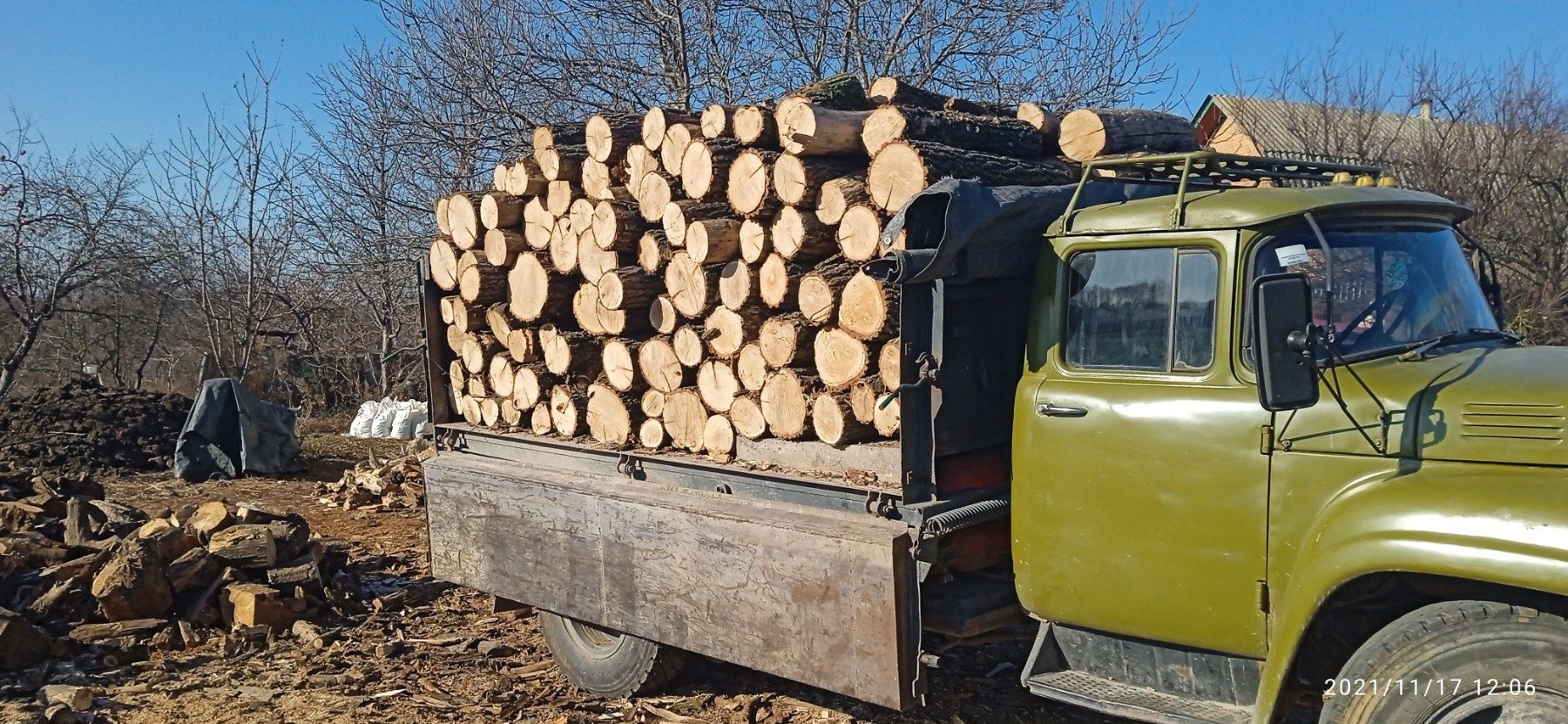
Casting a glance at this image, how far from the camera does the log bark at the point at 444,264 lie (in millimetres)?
5875

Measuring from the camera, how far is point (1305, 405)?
3018 mm

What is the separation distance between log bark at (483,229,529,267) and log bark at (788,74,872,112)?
164 cm

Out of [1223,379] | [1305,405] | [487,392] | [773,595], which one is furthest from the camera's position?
[487,392]

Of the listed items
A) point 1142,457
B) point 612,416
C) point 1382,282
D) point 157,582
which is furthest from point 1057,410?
point 157,582

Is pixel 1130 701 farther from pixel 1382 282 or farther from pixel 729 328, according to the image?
pixel 729 328

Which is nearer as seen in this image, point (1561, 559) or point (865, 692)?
point (1561, 559)

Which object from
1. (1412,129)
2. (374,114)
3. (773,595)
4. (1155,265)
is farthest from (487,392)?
(1412,129)

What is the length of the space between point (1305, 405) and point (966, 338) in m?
1.21

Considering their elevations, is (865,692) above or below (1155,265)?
below

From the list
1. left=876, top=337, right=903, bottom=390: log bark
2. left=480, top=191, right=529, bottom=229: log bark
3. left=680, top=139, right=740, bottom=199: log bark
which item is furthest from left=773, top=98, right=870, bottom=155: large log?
left=480, top=191, right=529, bottom=229: log bark

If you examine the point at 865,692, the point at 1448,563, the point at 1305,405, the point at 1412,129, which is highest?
the point at 1412,129

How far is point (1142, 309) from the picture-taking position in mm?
3553

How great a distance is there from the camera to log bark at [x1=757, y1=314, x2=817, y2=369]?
4.38 meters

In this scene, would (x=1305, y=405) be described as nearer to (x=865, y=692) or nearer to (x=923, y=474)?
(x=923, y=474)
